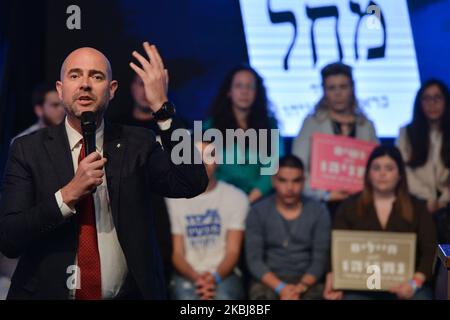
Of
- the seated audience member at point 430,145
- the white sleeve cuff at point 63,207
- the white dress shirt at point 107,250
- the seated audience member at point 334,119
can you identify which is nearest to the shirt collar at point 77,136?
the white dress shirt at point 107,250

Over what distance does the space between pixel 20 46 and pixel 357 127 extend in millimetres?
2000

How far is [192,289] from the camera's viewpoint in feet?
16.1

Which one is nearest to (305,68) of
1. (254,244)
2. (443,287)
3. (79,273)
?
(254,244)

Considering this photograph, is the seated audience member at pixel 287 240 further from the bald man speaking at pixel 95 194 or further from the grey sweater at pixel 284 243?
the bald man speaking at pixel 95 194

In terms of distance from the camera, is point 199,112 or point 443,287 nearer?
point 443,287

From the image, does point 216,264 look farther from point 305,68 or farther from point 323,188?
point 305,68

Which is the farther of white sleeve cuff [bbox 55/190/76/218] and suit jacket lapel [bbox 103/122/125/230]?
suit jacket lapel [bbox 103/122/125/230]

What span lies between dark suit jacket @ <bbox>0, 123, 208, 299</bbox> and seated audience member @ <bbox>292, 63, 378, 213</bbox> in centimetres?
252

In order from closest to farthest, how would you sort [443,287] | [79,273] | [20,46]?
[79,273]
[443,287]
[20,46]

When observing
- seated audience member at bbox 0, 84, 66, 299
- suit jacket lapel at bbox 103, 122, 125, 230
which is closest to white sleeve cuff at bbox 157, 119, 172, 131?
suit jacket lapel at bbox 103, 122, 125, 230

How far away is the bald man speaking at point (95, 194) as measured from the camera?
8.61ft

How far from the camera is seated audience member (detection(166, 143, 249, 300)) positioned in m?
4.91

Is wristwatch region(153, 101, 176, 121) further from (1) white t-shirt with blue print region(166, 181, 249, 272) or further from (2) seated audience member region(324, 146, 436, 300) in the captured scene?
(2) seated audience member region(324, 146, 436, 300)
